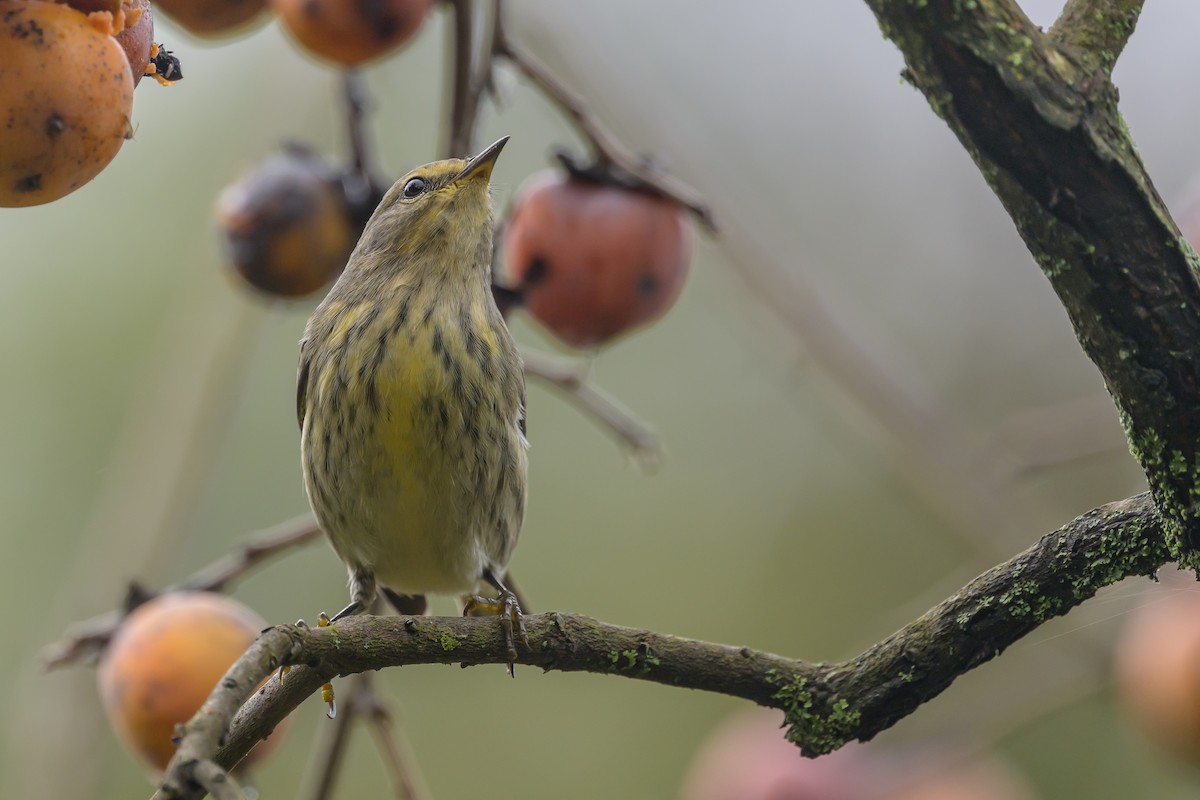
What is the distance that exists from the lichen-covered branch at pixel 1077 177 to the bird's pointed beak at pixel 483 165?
188cm

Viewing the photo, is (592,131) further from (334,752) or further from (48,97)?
(48,97)

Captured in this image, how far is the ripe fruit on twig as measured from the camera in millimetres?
3041

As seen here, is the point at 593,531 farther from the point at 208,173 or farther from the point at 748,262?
the point at 748,262

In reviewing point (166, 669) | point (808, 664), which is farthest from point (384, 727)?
point (808, 664)

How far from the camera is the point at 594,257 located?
3.11m

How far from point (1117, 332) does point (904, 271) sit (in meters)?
7.31

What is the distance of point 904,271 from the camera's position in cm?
873

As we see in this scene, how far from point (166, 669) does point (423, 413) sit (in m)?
0.83

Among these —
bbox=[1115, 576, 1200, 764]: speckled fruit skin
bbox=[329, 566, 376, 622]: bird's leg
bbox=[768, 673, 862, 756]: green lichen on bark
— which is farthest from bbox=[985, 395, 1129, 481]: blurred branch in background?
bbox=[329, 566, 376, 622]: bird's leg

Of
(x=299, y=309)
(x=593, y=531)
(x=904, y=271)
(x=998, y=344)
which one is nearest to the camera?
(x=299, y=309)

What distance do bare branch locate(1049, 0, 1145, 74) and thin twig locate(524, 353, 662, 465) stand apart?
6.41 feet

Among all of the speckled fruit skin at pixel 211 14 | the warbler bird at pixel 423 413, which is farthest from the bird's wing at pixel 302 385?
the speckled fruit skin at pixel 211 14

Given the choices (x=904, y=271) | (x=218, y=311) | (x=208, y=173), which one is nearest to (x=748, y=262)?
(x=218, y=311)

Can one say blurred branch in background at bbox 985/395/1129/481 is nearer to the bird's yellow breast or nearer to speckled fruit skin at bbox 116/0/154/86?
the bird's yellow breast
